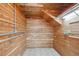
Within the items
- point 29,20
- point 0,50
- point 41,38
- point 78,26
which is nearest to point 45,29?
point 41,38

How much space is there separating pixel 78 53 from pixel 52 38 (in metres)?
3.99

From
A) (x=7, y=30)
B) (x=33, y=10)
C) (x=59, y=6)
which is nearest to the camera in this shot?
(x=7, y=30)

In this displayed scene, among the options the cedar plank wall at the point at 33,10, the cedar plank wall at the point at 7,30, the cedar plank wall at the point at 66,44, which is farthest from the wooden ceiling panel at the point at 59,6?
the cedar plank wall at the point at 7,30

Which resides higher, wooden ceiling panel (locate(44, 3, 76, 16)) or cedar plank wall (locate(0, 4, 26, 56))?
wooden ceiling panel (locate(44, 3, 76, 16))

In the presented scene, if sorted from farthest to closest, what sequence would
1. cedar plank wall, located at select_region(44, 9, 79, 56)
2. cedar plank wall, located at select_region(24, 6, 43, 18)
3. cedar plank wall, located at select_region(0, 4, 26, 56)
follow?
cedar plank wall, located at select_region(24, 6, 43, 18)
cedar plank wall, located at select_region(44, 9, 79, 56)
cedar plank wall, located at select_region(0, 4, 26, 56)

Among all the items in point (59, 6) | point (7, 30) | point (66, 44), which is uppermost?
point (59, 6)

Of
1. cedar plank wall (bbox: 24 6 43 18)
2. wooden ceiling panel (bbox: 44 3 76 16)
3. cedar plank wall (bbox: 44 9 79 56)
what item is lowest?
cedar plank wall (bbox: 44 9 79 56)

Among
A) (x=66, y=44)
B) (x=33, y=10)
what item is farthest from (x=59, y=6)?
(x=33, y=10)

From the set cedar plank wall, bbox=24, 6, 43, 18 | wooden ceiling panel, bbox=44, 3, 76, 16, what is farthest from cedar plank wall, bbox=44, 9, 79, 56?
cedar plank wall, bbox=24, 6, 43, 18

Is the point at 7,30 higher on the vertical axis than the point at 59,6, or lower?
lower

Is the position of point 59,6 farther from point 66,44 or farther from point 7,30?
point 7,30

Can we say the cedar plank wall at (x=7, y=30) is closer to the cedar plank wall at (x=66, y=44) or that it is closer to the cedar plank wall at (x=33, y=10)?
the cedar plank wall at (x=66, y=44)


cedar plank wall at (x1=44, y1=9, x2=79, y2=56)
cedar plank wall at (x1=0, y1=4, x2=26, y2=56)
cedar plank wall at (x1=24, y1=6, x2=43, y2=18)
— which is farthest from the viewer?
cedar plank wall at (x1=24, y1=6, x2=43, y2=18)

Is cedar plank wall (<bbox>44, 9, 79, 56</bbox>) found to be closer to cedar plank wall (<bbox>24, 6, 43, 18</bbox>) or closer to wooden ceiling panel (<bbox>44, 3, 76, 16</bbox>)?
wooden ceiling panel (<bbox>44, 3, 76, 16</bbox>)
